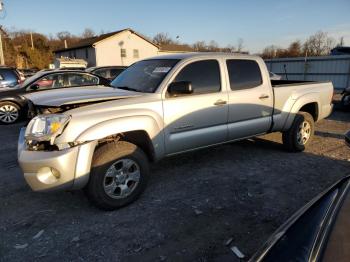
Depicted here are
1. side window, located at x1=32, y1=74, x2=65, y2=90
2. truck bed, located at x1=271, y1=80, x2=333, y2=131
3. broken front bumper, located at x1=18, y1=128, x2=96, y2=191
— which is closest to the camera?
broken front bumper, located at x1=18, y1=128, x2=96, y2=191

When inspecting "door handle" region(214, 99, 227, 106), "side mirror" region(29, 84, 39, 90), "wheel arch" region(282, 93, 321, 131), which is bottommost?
"wheel arch" region(282, 93, 321, 131)

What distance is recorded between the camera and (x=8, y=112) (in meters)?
9.32

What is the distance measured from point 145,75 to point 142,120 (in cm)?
107

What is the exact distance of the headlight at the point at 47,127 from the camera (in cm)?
329

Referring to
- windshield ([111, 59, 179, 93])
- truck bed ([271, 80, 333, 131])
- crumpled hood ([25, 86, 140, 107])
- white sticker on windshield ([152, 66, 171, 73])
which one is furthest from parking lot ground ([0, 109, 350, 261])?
white sticker on windshield ([152, 66, 171, 73])

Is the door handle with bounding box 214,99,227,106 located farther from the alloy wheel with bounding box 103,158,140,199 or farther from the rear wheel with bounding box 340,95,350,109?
the rear wheel with bounding box 340,95,350,109

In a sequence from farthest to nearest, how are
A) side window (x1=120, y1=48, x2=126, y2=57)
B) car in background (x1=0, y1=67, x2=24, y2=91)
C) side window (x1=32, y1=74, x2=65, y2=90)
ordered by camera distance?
1. side window (x1=120, y1=48, x2=126, y2=57)
2. car in background (x1=0, y1=67, x2=24, y2=91)
3. side window (x1=32, y1=74, x2=65, y2=90)

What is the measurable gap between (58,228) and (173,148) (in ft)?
5.73

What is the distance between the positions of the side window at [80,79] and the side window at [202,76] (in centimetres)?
595

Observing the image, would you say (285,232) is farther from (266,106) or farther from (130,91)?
(266,106)

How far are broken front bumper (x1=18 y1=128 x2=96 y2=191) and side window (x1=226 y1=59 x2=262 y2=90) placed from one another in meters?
2.58

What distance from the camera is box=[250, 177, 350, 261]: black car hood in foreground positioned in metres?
1.39

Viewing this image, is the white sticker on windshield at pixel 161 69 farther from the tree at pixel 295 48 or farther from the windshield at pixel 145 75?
the tree at pixel 295 48

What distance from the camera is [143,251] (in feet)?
9.78
